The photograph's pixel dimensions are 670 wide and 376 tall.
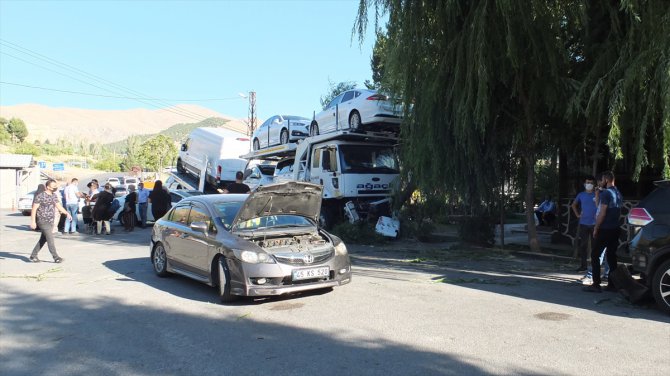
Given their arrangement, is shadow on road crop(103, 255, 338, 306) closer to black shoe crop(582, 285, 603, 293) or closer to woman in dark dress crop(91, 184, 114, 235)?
black shoe crop(582, 285, 603, 293)

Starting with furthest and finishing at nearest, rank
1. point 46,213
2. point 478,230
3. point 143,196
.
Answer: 1. point 143,196
2. point 478,230
3. point 46,213

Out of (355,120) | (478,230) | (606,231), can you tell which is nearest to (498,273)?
(606,231)

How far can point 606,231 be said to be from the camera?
736 centimetres

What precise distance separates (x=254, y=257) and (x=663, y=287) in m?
4.96

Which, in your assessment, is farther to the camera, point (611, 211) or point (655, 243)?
point (611, 211)

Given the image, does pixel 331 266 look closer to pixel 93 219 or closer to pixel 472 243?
pixel 472 243

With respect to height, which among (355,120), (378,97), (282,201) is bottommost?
(282,201)

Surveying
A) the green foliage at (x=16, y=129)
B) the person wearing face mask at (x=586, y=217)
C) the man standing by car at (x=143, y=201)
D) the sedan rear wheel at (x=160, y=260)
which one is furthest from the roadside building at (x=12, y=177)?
the green foliage at (x=16, y=129)

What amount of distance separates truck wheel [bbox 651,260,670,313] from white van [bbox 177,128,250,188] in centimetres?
1596

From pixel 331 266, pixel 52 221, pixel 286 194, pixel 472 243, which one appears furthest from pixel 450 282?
pixel 52 221

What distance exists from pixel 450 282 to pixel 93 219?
13448mm

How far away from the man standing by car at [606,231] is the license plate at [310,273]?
3803mm

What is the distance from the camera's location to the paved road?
15.1 ft

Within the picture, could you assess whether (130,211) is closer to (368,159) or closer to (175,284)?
(368,159)
